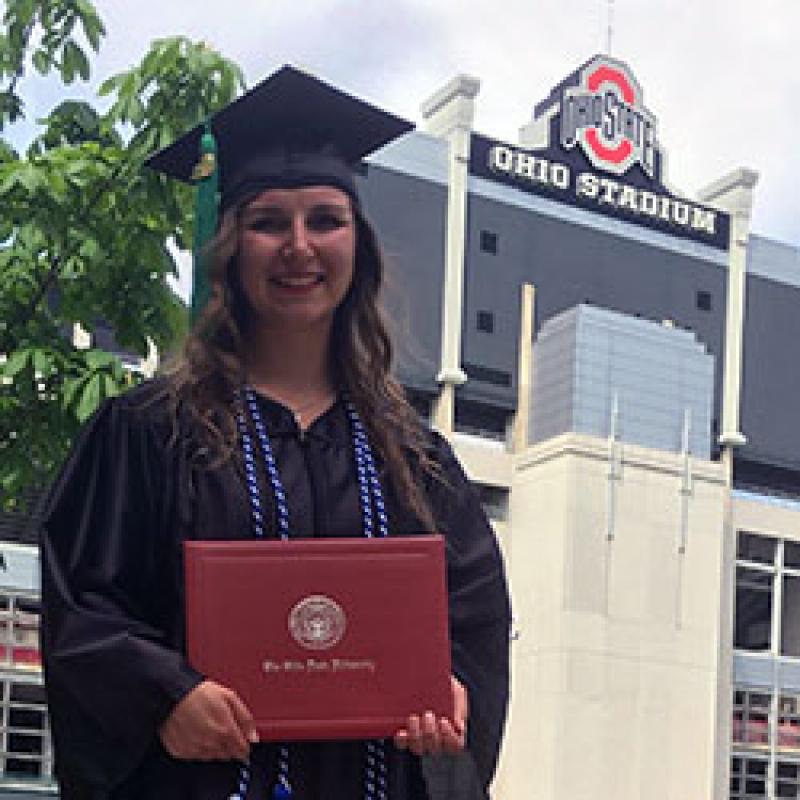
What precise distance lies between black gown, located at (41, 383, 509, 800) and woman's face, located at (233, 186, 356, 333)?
0.54 feet

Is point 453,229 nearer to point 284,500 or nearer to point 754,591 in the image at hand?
point 754,591

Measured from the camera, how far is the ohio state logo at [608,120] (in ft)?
134

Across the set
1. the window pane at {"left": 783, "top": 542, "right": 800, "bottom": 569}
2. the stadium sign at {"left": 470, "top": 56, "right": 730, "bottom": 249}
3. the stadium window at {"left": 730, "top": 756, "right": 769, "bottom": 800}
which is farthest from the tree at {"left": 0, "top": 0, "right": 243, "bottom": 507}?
the window pane at {"left": 783, "top": 542, "right": 800, "bottom": 569}

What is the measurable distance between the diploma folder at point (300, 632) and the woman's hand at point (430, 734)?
2 centimetres

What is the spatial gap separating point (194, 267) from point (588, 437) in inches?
1327

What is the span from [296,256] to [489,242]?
3640cm

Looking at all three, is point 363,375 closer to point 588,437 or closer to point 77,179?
point 77,179

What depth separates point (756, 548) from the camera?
4144 centimetres

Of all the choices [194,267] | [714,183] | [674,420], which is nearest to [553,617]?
[674,420]

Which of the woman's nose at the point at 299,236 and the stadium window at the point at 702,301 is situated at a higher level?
the stadium window at the point at 702,301

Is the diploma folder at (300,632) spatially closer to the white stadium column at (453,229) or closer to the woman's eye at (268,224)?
the woman's eye at (268,224)

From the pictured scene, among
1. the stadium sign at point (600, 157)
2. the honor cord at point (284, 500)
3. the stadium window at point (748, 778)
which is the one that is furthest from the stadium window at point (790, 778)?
the honor cord at point (284, 500)

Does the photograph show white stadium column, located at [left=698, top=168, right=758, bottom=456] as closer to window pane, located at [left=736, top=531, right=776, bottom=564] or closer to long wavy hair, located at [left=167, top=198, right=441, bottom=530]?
window pane, located at [left=736, top=531, right=776, bottom=564]

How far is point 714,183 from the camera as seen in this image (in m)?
44.1
